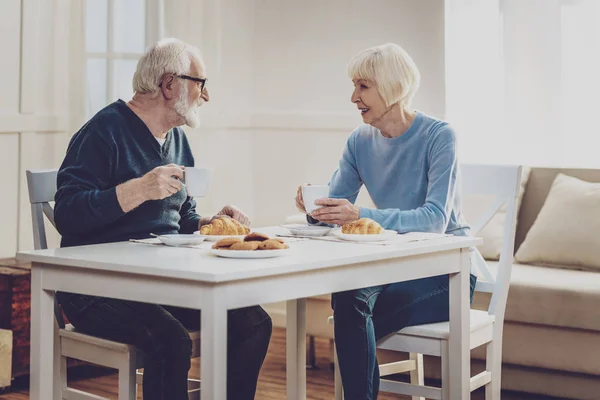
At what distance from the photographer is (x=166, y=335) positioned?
2.21 metres

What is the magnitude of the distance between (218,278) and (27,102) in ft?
7.96

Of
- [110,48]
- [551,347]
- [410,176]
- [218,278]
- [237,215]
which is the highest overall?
[110,48]

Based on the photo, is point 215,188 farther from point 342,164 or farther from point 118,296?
point 118,296

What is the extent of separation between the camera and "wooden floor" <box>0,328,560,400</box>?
347 cm

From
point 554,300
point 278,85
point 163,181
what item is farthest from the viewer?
point 278,85

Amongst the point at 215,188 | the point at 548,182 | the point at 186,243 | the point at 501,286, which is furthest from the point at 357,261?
the point at 215,188

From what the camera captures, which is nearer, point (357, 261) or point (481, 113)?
point (357, 261)

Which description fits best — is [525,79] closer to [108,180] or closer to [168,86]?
[168,86]

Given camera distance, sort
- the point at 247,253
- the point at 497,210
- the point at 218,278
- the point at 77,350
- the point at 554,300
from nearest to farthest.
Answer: the point at 218,278 → the point at 247,253 → the point at 77,350 → the point at 497,210 → the point at 554,300

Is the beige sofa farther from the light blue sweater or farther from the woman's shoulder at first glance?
the woman's shoulder

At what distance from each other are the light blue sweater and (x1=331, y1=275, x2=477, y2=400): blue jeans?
170 millimetres

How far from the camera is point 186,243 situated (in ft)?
7.38

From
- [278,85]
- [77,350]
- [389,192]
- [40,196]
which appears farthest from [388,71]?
[278,85]

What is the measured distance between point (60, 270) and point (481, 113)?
9.25 feet
